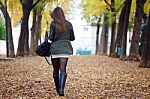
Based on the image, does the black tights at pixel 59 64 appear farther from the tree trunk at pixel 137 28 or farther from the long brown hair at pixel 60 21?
the tree trunk at pixel 137 28

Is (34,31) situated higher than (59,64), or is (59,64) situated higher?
(34,31)

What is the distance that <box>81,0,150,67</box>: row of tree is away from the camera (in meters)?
23.9

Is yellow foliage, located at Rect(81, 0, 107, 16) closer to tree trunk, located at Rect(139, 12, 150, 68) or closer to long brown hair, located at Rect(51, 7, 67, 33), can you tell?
tree trunk, located at Rect(139, 12, 150, 68)

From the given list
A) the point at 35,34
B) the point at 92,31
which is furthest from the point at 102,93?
the point at 92,31

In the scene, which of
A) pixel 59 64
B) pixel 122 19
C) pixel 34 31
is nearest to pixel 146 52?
pixel 59 64

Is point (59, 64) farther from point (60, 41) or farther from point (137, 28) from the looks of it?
point (137, 28)

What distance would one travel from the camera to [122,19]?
31.3 metres

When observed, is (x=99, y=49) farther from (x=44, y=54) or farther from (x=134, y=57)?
(x=44, y=54)

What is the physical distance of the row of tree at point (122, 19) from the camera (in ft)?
78.5

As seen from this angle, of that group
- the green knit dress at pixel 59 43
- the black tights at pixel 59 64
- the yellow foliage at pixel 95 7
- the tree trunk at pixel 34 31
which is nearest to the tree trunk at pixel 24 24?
the tree trunk at pixel 34 31

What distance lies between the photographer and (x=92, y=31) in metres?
80.8

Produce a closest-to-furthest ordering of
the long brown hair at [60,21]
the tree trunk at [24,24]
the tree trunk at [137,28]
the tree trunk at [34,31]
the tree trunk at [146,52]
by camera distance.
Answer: the long brown hair at [60,21] → the tree trunk at [146,52] → the tree trunk at [137,28] → the tree trunk at [24,24] → the tree trunk at [34,31]

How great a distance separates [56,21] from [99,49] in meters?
36.5

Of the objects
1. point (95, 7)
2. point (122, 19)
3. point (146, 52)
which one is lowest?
point (146, 52)
